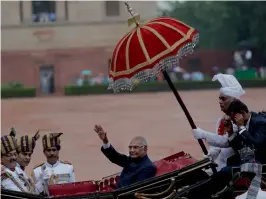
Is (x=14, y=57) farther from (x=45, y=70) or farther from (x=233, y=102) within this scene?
(x=233, y=102)

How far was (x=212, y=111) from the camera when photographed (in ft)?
52.1

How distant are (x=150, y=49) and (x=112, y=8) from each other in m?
26.1

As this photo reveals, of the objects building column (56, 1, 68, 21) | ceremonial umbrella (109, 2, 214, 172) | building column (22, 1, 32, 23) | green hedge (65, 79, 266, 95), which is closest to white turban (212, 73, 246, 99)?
ceremonial umbrella (109, 2, 214, 172)

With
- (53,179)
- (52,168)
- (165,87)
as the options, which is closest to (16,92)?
(165,87)

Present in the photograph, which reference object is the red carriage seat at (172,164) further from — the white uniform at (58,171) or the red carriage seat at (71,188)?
the white uniform at (58,171)

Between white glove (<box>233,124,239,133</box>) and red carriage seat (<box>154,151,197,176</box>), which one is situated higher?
white glove (<box>233,124,239,133</box>)

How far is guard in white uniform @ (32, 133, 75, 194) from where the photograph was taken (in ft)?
14.5

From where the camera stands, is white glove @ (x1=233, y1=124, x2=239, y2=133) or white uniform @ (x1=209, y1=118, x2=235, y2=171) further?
white uniform @ (x1=209, y1=118, x2=235, y2=171)

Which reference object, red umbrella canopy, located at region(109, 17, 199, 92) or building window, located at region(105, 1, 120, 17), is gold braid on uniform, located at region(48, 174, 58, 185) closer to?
red umbrella canopy, located at region(109, 17, 199, 92)

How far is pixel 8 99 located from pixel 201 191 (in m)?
22.3

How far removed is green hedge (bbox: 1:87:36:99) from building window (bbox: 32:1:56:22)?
5212 mm

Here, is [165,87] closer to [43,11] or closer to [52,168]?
[43,11]

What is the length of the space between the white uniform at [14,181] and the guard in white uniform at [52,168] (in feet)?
1.43

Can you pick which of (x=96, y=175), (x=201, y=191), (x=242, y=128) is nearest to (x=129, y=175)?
(x=201, y=191)
